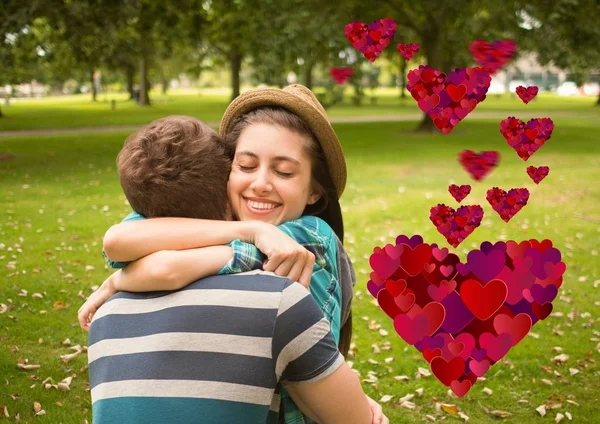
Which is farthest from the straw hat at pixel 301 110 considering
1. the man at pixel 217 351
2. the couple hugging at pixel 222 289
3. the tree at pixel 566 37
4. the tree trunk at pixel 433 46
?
the tree trunk at pixel 433 46

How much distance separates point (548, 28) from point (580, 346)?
15.6m

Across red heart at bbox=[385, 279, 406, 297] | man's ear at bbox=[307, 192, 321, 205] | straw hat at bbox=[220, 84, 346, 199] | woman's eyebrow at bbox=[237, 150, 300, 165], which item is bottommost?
red heart at bbox=[385, 279, 406, 297]

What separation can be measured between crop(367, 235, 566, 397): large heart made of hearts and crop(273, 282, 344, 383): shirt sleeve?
0.78 meters

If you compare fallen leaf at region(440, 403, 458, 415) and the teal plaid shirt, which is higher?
the teal plaid shirt

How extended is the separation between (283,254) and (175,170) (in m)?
0.37

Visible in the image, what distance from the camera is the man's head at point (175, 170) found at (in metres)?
1.85

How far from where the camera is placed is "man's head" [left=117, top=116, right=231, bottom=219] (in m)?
1.85

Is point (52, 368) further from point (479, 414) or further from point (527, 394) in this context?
point (527, 394)

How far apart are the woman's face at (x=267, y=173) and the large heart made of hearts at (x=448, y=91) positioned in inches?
22.5
